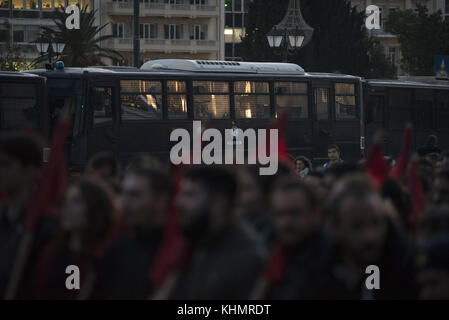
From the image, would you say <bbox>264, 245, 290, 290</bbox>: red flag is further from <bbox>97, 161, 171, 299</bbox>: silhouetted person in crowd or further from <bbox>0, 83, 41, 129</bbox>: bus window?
<bbox>0, 83, 41, 129</bbox>: bus window

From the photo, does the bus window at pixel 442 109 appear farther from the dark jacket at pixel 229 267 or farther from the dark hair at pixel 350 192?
the dark jacket at pixel 229 267

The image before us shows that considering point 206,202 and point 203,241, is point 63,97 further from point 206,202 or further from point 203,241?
point 203,241

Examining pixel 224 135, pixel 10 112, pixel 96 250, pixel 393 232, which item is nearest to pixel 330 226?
pixel 393 232

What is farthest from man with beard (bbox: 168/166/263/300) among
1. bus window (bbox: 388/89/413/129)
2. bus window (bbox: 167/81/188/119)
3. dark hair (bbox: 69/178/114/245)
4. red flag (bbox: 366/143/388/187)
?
bus window (bbox: 388/89/413/129)

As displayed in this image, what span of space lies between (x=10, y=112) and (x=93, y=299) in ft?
49.7

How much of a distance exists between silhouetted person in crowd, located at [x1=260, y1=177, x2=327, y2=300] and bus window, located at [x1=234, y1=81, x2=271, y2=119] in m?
18.1

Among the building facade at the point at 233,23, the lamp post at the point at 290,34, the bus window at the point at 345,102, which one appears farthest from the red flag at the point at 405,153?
the building facade at the point at 233,23

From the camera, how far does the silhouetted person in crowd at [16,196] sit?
4.87 metres

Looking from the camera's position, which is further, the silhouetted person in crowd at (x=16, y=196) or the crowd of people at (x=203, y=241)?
the silhouetted person in crowd at (x=16, y=196)

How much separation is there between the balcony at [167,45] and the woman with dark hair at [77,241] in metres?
64.6

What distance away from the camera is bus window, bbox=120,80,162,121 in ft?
68.1

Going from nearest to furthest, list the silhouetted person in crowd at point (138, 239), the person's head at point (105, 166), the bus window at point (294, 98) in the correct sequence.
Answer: the silhouetted person in crowd at point (138, 239), the person's head at point (105, 166), the bus window at point (294, 98)

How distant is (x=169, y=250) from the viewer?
15.0ft
